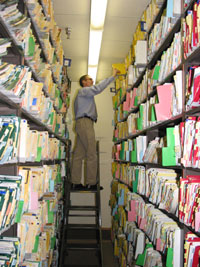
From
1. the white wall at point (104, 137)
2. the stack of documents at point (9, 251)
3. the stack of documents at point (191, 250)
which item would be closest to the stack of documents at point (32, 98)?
the stack of documents at point (9, 251)

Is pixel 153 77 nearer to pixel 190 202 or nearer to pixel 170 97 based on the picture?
pixel 170 97

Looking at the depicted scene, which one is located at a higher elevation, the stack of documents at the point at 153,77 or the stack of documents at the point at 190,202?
the stack of documents at the point at 153,77

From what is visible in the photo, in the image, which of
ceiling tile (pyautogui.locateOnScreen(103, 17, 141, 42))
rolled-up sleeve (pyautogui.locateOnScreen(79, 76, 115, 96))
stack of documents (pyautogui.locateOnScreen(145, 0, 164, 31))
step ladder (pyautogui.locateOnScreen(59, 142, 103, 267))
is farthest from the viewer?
rolled-up sleeve (pyautogui.locateOnScreen(79, 76, 115, 96))

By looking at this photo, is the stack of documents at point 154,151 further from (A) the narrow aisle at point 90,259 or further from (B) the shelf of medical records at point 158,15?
(A) the narrow aisle at point 90,259

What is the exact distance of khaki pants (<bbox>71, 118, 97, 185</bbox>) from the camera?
4227mm

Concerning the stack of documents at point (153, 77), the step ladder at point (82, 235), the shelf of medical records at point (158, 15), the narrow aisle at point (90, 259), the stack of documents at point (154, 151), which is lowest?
the narrow aisle at point (90, 259)

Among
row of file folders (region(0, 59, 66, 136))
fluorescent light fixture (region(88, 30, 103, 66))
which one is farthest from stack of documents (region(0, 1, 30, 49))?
fluorescent light fixture (region(88, 30, 103, 66))

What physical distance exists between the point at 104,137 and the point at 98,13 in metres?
3.26

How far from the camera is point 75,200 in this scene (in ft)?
18.8

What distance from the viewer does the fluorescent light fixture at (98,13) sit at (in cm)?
285

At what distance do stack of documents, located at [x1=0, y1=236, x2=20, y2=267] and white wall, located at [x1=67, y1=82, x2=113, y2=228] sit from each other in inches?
162

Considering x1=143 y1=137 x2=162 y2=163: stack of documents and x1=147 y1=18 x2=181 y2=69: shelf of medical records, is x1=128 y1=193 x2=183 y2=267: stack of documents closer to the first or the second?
x1=143 y1=137 x2=162 y2=163: stack of documents

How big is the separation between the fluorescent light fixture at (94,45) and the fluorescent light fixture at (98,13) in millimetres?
163

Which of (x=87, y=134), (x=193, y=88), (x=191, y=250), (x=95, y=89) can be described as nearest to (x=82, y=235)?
(x=87, y=134)
